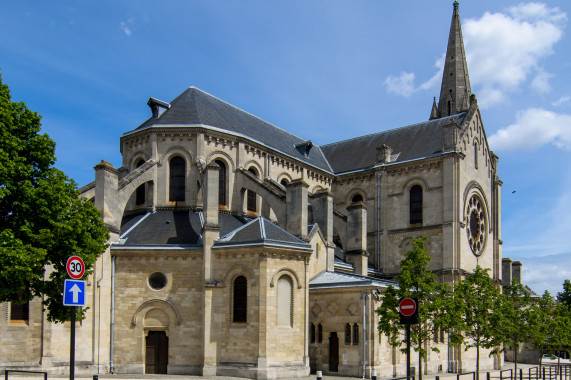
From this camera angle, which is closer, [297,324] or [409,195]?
[297,324]

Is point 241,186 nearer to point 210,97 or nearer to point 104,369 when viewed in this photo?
point 210,97

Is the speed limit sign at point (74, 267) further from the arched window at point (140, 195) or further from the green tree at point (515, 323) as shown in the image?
the green tree at point (515, 323)

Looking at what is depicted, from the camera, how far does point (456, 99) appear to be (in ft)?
180

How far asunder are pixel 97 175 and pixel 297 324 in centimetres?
1261

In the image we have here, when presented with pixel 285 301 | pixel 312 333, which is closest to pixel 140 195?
pixel 285 301

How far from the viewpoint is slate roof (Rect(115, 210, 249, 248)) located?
32375 mm

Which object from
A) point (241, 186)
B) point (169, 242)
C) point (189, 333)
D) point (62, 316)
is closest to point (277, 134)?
point (241, 186)

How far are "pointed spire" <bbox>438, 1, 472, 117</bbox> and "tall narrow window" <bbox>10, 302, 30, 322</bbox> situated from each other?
3901cm

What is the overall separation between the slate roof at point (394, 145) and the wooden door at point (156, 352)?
2197 cm

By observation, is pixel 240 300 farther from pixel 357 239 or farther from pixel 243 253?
pixel 357 239

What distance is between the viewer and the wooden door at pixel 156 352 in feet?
103

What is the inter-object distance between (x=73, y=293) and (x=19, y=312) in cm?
1441

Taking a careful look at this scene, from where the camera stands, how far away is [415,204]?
144 ft

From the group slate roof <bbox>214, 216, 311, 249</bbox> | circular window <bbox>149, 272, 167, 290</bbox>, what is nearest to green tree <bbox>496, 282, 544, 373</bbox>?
slate roof <bbox>214, 216, 311, 249</bbox>
